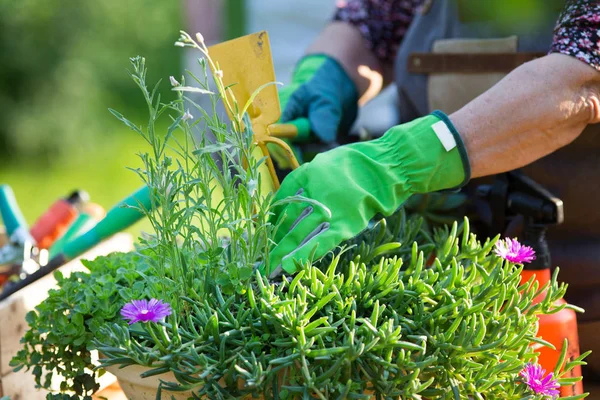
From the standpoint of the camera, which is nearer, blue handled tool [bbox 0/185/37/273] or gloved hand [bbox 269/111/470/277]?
gloved hand [bbox 269/111/470/277]

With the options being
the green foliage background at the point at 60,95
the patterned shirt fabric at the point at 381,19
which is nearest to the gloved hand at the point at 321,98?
the patterned shirt fabric at the point at 381,19

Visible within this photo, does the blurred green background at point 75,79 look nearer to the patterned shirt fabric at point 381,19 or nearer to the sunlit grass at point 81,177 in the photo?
the sunlit grass at point 81,177

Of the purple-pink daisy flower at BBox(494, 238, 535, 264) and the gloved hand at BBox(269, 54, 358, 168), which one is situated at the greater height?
the gloved hand at BBox(269, 54, 358, 168)

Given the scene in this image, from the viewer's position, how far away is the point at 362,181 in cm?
92

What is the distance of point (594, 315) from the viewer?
1238mm

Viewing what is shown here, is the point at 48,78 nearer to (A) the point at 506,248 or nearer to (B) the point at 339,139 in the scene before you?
(B) the point at 339,139

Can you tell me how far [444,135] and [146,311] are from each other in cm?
47

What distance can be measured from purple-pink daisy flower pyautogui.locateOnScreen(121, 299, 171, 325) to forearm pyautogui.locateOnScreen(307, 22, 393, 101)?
3.30 ft

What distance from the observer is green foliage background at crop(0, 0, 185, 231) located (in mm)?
4305

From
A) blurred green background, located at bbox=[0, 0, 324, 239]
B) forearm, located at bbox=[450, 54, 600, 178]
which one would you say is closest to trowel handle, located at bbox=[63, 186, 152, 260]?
Result: forearm, located at bbox=[450, 54, 600, 178]

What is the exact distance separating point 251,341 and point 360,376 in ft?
0.40

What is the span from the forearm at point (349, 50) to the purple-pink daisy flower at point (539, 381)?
1006 millimetres

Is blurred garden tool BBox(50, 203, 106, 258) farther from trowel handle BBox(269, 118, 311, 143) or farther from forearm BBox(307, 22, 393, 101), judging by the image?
forearm BBox(307, 22, 393, 101)

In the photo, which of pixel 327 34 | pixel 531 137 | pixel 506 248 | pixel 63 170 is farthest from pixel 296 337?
pixel 63 170
